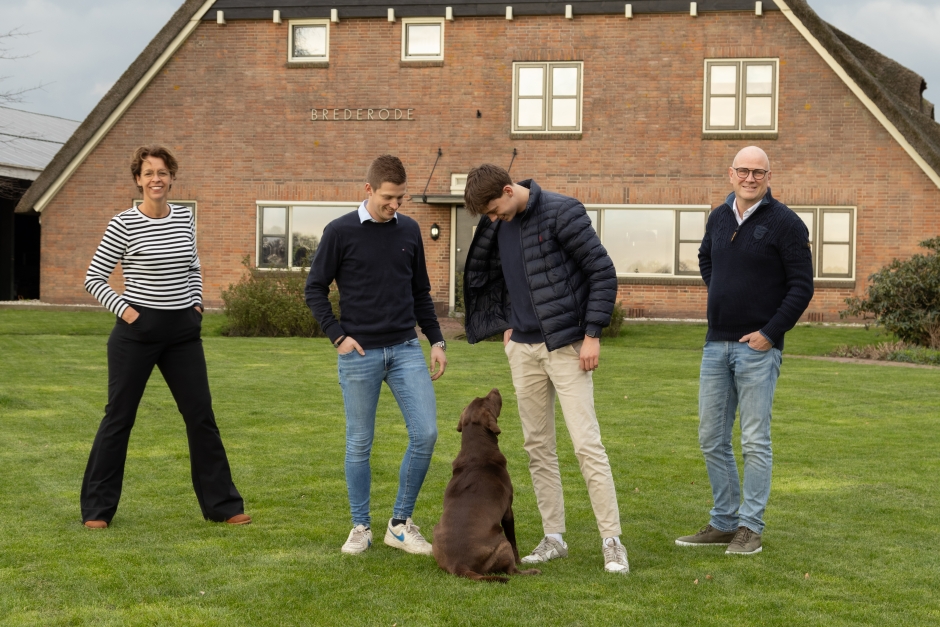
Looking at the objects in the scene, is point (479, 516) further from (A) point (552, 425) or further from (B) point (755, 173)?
(B) point (755, 173)

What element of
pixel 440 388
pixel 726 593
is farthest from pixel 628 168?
pixel 726 593

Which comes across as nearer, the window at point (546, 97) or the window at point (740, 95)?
the window at point (740, 95)

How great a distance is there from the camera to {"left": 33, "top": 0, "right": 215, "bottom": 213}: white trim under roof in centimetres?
2488

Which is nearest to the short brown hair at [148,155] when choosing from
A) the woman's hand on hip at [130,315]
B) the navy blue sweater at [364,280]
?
the woman's hand on hip at [130,315]

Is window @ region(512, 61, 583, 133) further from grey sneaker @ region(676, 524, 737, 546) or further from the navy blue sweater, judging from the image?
the navy blue sweater

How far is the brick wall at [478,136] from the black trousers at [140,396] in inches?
709

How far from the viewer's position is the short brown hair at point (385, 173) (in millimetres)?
5426

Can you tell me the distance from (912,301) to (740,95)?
7259mm

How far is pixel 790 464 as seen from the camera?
27.8 ft

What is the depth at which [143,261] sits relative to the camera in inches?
241

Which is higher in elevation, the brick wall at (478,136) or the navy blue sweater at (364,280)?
the brick wall at (478,136)

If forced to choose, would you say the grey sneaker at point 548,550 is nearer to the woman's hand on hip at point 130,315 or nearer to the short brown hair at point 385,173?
the short brown hair at point 385,173

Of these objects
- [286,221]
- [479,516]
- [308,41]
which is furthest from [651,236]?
[479,516]

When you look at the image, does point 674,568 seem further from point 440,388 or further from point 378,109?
point 378,109
